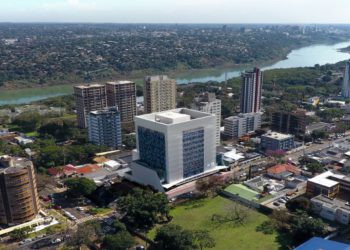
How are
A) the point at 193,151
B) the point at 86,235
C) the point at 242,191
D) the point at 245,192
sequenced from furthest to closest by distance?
the point at 193,151, the point at 242,191, the point at 245,192, the point at 86,235

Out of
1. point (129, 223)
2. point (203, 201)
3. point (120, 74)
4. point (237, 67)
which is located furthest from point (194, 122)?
point (237, 67)

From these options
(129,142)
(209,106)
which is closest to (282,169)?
(209,106)

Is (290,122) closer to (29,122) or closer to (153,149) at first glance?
(153,149)

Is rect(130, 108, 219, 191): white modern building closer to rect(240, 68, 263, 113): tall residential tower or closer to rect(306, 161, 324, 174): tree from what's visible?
rect(306, 161, 324, 174): tree

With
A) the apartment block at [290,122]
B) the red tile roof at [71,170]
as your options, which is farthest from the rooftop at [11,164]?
the apartment block at [290,122]

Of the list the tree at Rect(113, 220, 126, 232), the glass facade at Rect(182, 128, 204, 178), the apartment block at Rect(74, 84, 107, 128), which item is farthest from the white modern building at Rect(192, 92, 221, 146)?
the tree at Rect(113, 220, 126, 232)

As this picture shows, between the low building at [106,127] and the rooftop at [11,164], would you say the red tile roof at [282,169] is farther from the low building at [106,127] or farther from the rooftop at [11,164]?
the rooftop at [11,164]
